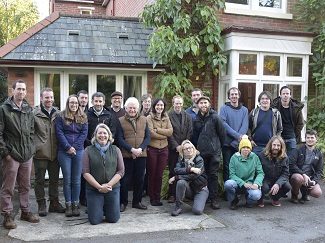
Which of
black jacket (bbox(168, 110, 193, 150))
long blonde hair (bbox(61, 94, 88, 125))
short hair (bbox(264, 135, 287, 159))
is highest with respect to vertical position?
long blonde hair (bbox(61, 94, 88, 125))

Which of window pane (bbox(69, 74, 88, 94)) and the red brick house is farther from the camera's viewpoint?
window pane (bbox(69, 74, 88, 94))

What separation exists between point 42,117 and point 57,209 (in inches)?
57.4

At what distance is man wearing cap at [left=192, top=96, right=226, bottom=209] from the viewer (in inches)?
249

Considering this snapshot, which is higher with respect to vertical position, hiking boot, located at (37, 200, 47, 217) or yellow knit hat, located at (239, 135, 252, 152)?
yellow knit hat, located at (239, 135, 252, 152)

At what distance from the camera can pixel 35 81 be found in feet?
26.5

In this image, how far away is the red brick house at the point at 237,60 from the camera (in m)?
8.03

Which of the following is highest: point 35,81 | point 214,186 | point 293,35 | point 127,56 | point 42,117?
point 293,35

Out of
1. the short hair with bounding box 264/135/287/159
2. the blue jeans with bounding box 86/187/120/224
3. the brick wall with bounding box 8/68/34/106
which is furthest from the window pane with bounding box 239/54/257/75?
the blue jeans with bounding box 86/187/120/224

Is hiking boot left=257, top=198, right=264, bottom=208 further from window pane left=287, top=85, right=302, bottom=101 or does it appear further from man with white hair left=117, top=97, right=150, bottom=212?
window pane left=287, top=85, right=302, bottom=101

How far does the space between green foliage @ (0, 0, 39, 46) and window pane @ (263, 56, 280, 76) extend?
10189 millimetres

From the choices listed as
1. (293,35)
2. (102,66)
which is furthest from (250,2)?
(102,66)

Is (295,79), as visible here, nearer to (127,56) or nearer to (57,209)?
(127,56)

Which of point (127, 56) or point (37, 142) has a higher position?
point (127, 56)

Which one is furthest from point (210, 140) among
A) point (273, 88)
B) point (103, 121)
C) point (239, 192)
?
point (273, 88)
